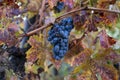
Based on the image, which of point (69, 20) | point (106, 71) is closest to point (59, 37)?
point (69, 20)

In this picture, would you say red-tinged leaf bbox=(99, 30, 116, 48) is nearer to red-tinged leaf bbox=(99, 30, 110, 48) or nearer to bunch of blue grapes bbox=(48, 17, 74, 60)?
red-tinged leaf bbox=(99, 30, 110, 48)

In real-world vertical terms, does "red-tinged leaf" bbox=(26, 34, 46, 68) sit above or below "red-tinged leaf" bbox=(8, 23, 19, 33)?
below

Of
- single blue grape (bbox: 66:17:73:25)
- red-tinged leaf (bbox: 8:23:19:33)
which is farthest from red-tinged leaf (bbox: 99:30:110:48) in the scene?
red-tinged leaf (bbox: 8:23:19:33)

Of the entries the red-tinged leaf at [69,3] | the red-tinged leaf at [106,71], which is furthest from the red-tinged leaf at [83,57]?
the red-tinged leaf at [69,3]

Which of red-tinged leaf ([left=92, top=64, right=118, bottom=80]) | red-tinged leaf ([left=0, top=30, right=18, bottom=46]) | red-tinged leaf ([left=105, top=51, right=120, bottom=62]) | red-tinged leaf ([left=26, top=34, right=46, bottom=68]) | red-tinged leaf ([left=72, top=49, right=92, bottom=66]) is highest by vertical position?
red-tinged leaf ([left=0, top=30, right=18, bottom=46])

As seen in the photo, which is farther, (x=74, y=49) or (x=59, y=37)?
(x=74, y=49)

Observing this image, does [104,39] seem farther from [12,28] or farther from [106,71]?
[12,28]

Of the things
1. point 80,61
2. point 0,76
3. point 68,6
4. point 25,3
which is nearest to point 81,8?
point 68,6

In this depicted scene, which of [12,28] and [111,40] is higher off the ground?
[12,28]

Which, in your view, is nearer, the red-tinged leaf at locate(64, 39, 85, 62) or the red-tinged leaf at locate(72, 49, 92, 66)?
the red-tinged leaf at locate(72, 49, 92, 66)
